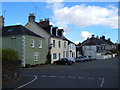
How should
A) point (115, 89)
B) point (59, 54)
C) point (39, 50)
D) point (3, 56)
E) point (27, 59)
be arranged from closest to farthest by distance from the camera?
point (115, 89) → point (3, 56) → point (27, 59) → point (39, 50) → point (59, 54)

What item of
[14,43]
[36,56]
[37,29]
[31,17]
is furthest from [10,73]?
[31,17]

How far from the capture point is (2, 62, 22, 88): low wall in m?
13.7

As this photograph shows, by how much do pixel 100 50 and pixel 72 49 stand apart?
2145 centimetres

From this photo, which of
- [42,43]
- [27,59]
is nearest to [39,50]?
[42,43]

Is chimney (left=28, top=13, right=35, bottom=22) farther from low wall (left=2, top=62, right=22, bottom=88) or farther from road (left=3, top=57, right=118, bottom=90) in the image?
low wall (left=2, top=62, right=22, bottom=88)

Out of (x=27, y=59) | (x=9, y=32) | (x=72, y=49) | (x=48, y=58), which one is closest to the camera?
(x=27, y=59)

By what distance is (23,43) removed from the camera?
104 feet

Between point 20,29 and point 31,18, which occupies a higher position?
point 31,18

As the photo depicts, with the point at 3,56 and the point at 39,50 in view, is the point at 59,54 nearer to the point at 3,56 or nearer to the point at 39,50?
the point at 39,50

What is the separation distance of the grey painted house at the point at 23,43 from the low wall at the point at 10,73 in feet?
51.8

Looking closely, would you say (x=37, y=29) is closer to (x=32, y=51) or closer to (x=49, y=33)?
(x=49, y=33)

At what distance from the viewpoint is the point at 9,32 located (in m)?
34.4

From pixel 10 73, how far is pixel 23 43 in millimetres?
17666

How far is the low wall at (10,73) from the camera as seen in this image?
45.0 feet
